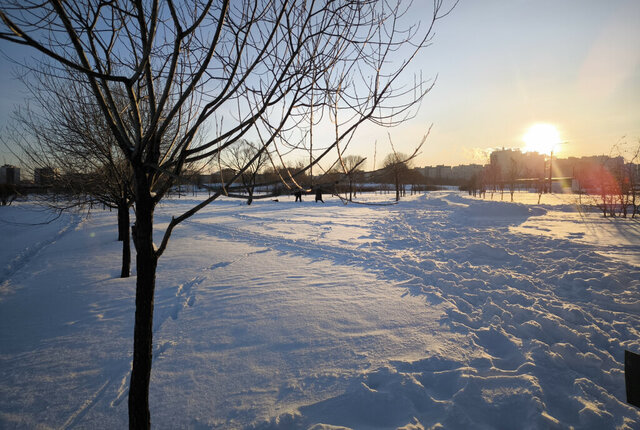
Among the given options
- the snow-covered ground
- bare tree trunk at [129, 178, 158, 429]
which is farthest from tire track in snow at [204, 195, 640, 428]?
bare tree trunk at [129, 178, 158, 429]

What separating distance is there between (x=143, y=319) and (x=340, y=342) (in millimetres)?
2185

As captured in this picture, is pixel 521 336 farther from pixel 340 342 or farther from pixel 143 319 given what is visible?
pixel 143 319

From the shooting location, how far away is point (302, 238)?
10.1 metres

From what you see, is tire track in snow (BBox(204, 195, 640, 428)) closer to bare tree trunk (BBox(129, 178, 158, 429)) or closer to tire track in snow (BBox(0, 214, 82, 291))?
bare tree trunk (BBox(129, 178, 158, 429))

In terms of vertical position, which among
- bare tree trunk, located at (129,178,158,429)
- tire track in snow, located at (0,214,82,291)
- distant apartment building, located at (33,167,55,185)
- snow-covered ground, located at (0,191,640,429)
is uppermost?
distant apartment building, located at (33,167,55,185)

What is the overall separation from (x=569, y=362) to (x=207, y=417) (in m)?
3.47

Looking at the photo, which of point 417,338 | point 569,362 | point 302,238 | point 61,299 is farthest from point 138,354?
point 302,238

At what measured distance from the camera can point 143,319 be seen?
69.2 inches

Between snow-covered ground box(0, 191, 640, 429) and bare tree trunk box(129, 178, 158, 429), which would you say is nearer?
bare tree trunk box(129, 178, 158, 429)

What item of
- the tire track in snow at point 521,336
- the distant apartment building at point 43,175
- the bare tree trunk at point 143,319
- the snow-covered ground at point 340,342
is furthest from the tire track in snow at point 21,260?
the tire track in snow at point 521,336

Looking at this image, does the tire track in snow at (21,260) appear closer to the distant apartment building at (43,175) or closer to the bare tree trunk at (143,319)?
the distant apartment building at (43,175)

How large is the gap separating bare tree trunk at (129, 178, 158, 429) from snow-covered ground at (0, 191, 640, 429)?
60cm

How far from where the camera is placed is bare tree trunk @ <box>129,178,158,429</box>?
170 centimetres

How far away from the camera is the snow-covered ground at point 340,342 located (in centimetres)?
226
